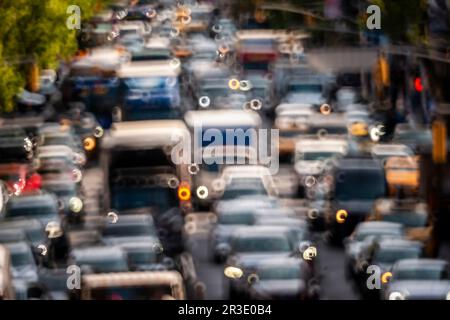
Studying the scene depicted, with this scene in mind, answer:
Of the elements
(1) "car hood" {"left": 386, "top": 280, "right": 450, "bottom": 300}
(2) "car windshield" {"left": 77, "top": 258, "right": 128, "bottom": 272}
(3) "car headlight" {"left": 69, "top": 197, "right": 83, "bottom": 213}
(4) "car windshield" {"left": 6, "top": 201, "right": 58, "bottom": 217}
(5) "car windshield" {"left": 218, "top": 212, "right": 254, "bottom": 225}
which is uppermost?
(3) "car headlight" {"left": 69, "top": 197, "right": 83, "bottom": 213}

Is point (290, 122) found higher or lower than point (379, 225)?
higher

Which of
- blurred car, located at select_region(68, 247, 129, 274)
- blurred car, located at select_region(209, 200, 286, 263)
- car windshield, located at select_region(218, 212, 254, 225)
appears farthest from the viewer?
car windshield, located at select_region(218, 212, 254, 225)

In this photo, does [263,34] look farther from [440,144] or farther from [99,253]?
[99,253]

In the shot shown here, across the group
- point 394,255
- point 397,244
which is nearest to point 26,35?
point 397,244

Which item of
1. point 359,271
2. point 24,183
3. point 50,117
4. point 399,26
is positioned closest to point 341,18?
point 399,26

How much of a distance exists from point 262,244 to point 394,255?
2.29 metres

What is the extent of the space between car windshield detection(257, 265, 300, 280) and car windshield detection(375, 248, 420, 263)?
1.78m

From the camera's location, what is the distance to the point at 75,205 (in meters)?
30.1

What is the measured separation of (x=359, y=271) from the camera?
24.2 metres

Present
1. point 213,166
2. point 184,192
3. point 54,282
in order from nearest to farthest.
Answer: point 54,282 < point 184,192 < point 213,166

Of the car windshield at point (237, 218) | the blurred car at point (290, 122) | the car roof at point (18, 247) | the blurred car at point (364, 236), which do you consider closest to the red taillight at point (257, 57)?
the blurred car at point (290, 122)

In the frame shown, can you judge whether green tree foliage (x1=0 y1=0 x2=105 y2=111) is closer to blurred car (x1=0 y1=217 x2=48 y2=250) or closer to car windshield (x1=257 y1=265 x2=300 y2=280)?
blurred car (x1=0 y1=217 x2=48 y2=250)

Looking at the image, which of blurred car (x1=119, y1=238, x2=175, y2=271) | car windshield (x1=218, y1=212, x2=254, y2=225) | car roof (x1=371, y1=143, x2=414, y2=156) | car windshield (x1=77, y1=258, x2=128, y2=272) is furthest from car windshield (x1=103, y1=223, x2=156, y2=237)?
car roof (x1=371, y1=143, x2=414, y2=156)

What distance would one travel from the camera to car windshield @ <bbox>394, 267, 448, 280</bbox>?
21.8 metres
